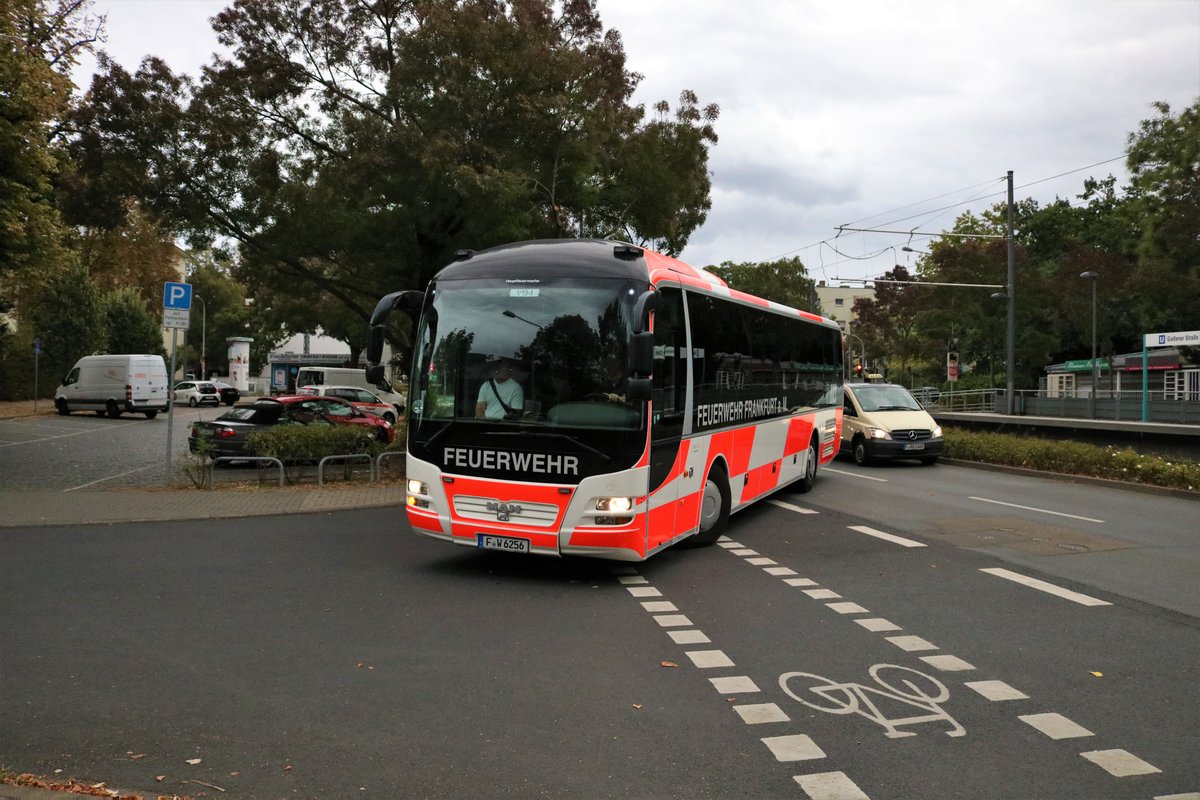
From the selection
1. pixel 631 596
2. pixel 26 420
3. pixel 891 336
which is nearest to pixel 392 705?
pixel 631 596

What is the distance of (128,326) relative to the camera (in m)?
55.5

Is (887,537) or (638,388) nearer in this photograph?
(638,388)

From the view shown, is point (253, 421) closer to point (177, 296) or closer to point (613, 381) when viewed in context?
point (177, 296)

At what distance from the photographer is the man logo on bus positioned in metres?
8.59

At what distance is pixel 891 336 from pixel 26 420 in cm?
5265

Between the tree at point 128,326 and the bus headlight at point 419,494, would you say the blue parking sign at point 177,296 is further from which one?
the tree at point 128,326

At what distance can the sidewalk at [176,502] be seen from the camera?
1249 cm

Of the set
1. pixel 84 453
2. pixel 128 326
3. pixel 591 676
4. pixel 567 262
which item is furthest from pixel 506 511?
pixel 128 326

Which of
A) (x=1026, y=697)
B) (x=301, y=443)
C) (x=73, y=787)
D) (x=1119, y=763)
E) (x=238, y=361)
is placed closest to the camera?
(x=73, y=787)

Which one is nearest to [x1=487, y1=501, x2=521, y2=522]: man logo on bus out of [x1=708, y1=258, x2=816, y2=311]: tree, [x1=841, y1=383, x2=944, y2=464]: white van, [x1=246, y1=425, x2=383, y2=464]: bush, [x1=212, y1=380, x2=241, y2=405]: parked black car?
[x1=246, y1=425, x2=383, y2=464]: bush

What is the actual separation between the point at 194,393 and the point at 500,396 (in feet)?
163

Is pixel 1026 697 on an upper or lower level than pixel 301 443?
lower

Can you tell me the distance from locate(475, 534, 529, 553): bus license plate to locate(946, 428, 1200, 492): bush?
40.6 feet

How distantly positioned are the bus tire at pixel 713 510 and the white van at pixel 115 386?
112 ft
